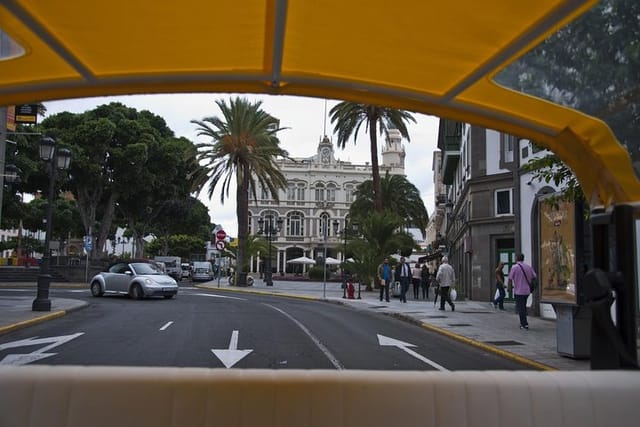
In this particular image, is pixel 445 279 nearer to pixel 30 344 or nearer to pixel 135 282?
pixel 135 282

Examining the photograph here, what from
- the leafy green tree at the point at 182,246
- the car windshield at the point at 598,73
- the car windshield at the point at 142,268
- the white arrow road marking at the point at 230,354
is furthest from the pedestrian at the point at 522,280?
the leafy green tree at the point at 182,246

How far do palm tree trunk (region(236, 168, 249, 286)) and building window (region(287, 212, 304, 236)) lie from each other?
5462 cm

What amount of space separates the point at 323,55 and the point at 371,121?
103 ft

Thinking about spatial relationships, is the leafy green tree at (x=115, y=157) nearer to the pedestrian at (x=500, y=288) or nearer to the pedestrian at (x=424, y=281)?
the pedestrian at (x=424, y=281)

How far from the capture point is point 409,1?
4.14m

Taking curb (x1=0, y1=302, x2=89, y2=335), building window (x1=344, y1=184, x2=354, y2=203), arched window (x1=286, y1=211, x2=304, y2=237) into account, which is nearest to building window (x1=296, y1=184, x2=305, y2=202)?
arched window (x1=286, y1=211, x2=304, y2=237)

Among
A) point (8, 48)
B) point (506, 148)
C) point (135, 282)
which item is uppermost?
point (506, 148)

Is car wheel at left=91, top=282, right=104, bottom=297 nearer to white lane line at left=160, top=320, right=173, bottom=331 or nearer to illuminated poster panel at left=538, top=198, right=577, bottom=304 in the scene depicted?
white lane line at left=160, top=320, right=173, bottom=331

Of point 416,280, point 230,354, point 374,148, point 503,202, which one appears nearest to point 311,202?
point 374,148

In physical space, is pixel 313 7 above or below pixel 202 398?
Result: above

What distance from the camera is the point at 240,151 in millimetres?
38188

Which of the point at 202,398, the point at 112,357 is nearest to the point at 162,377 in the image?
the point at 202,398

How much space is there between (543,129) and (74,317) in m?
14.3

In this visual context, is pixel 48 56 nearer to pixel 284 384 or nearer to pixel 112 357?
pixel 284 384
